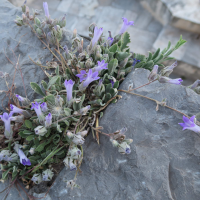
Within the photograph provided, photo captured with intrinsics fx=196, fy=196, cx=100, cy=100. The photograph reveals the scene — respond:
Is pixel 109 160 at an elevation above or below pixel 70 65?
below

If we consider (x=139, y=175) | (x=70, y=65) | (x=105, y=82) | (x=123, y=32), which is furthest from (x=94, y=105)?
(x=123, y=32)

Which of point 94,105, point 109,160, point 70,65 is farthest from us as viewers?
point 70,65

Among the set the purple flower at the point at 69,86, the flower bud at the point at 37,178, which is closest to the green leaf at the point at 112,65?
the purple flower at the point at 69,86

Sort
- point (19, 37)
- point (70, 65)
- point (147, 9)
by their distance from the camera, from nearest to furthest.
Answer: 1. point (70, 65)
2. point (19, 37)
3. point (147, 9)

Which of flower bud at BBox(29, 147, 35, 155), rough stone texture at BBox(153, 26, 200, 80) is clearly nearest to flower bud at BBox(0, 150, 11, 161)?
flower bud at BBox(29, 147, 35, 155)

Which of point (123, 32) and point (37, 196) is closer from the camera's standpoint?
point (37, 196)

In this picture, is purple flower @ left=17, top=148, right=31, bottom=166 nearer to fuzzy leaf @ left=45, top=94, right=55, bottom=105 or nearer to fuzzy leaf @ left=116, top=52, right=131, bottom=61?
fuzzy leaf @ left=45, top=94, right=55, bottom=105

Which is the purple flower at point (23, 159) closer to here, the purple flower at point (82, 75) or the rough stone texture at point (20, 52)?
the rough stone texture at point (20, 52)

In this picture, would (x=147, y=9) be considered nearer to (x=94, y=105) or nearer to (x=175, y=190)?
(x=94, y=105)
